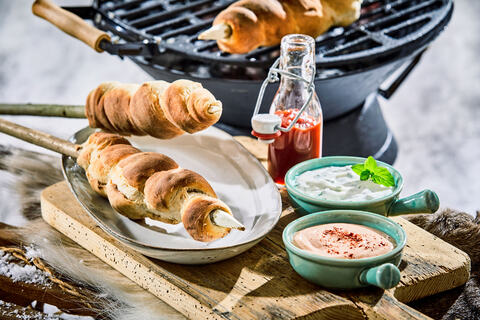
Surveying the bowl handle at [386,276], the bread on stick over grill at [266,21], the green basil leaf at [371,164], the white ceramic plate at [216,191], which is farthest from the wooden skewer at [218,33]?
the bowl handle at [386,276]

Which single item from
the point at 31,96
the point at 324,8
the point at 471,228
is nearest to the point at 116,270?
the point at 471,228

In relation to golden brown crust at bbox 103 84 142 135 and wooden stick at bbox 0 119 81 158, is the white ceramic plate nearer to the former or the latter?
wooden stick at bbox 0 119 81 158

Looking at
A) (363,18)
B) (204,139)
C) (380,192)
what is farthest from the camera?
(363,18)

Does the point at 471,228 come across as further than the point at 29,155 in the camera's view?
No

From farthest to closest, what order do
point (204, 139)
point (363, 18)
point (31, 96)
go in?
1. point (31, 96)
2. point (363, 18)
3. point (204, 139)

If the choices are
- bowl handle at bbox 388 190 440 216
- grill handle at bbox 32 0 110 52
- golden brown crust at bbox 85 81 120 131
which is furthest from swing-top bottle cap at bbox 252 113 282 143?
grill handle at bbox 32 0 110 52

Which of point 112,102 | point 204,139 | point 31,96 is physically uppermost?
point 112,102

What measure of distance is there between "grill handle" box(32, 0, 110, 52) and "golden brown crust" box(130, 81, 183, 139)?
1.39ft

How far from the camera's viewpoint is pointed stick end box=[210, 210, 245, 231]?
1.30 metres

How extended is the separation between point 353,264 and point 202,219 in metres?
0.31

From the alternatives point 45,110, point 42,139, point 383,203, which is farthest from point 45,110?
point 383,203

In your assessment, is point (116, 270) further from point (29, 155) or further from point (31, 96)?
point (31, 96)

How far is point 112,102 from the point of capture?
64.6 inches

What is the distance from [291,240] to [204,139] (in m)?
0.58
